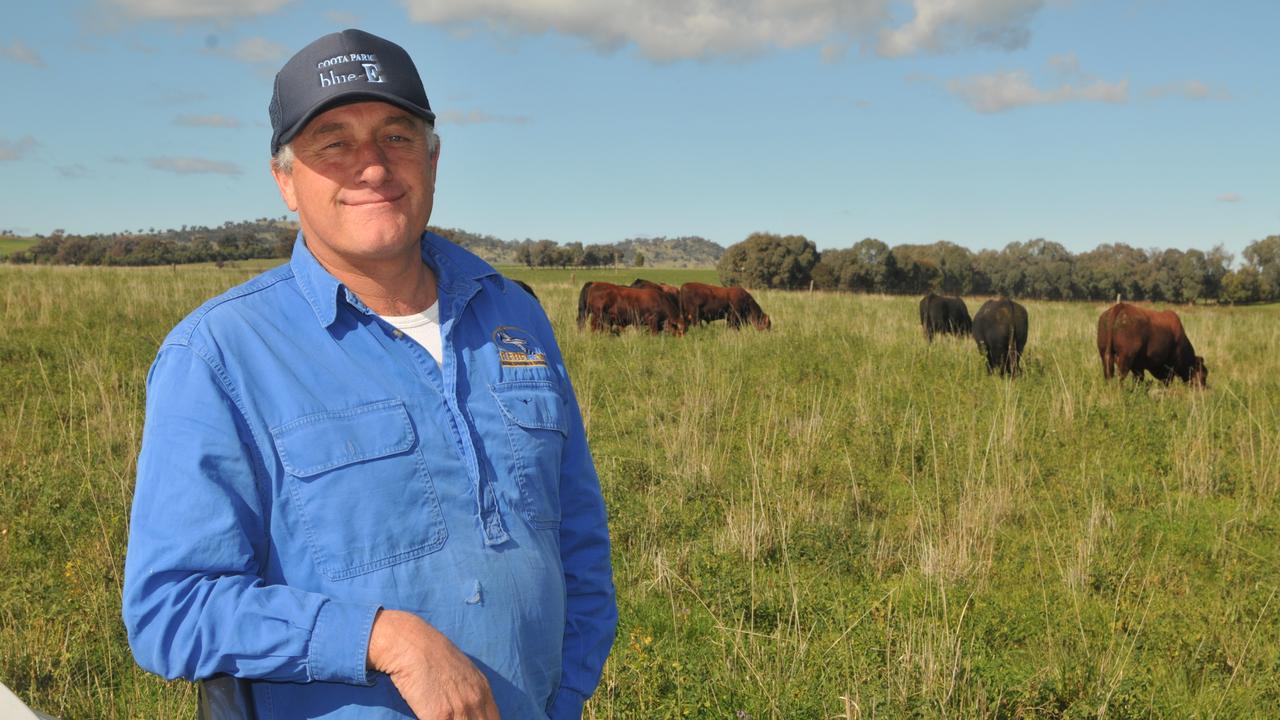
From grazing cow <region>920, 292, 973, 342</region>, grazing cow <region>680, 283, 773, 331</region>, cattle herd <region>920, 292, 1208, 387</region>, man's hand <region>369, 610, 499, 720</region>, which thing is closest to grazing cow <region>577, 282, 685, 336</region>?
grazing cow <region>680, 283, 773, 331</region>

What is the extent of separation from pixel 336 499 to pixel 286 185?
786 mm

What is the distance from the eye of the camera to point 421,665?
1541 mm

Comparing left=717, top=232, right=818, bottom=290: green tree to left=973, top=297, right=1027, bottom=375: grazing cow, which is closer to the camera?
left=973, top=297, right=1027, bottom=375: grazing cow

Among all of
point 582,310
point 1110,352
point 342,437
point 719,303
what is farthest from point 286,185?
point 719,303

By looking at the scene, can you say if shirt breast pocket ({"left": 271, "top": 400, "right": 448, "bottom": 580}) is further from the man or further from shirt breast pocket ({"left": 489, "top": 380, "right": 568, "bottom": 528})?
shirt breast pocket ({"left": 489, "top": 380, "right": 568, "bottom": 528})

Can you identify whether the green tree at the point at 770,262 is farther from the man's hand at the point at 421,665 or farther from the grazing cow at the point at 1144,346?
the man's hand at the point at 421,665

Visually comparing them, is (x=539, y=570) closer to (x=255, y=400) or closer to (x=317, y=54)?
(x=255, y=400)

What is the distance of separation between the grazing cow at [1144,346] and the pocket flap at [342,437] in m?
13.3

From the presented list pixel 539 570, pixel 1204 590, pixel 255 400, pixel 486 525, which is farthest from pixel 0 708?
pixel 1204 590

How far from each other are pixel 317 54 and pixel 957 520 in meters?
5.48

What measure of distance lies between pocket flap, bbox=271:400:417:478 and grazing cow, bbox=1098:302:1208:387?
13335 millimetres

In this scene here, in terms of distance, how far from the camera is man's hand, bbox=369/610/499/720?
1.53 meters

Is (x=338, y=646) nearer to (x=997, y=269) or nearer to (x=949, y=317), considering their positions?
(x=949, y=317)

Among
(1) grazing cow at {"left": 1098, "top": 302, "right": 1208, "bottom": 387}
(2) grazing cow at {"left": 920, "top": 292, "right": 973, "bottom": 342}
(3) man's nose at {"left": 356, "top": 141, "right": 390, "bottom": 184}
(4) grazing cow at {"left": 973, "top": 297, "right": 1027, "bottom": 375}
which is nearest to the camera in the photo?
(3) man's nose at {"left": 356, "top": 141, "right": 390, "bottom": 184}
